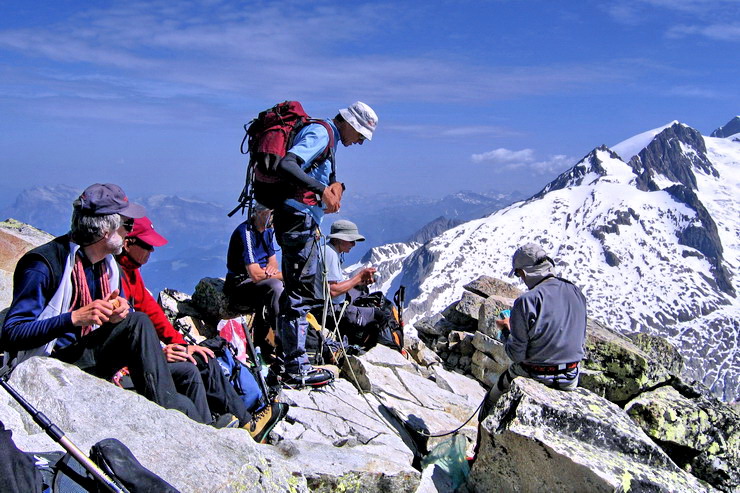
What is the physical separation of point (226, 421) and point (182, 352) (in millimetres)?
982

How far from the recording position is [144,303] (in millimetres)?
7023

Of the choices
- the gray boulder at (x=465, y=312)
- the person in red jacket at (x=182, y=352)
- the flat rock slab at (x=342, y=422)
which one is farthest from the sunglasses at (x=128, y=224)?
the gray boulder at (x=465, y=312)

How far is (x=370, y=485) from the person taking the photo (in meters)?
5.83

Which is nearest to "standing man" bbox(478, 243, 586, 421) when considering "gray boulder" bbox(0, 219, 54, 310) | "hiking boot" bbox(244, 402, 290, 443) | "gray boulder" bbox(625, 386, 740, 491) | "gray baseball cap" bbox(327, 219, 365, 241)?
"gray boulder" bbox(625, 386, 740, 491)

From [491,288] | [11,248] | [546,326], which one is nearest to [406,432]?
[546,326]

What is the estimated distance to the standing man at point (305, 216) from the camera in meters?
7.84

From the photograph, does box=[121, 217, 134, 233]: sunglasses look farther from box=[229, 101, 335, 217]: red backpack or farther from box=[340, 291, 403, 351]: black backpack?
box=[340, 291, 403, 351]: black backpack

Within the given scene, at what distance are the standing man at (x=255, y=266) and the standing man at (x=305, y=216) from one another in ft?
4.10

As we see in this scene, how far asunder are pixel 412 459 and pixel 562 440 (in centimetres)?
217

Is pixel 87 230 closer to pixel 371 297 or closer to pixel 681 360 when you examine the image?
pixel 371 297

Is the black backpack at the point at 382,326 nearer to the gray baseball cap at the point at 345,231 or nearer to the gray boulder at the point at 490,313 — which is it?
→ the gray baseball cap at the point at 345,231

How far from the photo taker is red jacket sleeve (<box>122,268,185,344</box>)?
6.85m

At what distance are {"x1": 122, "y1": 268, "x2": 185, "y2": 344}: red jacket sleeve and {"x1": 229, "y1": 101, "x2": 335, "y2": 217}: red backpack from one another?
2.18 metres

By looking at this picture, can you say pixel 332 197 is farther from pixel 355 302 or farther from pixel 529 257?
pixel 355 302
